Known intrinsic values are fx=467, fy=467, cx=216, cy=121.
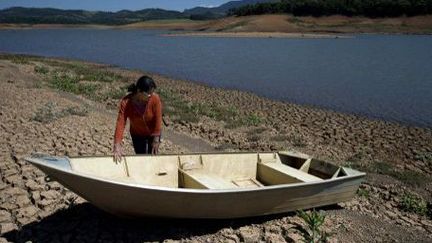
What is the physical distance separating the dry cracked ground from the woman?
4.05 feet

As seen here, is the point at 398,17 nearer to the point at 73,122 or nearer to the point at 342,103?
the point at 342,103

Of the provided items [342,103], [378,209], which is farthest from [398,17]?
[378,209]

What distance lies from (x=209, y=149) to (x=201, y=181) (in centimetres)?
541

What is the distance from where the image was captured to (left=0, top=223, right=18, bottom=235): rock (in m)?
6.41

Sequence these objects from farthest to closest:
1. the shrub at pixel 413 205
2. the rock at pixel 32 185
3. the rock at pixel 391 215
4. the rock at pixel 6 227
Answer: the shrub at pixel 413 205 < the rock at pixel 391 215 < the rock at pixel 32 185 < the rock at pixel 6 227

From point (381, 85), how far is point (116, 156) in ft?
72.2

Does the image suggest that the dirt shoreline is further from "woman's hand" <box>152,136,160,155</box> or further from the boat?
"woman's hand" <box>152,136,160,155</box>

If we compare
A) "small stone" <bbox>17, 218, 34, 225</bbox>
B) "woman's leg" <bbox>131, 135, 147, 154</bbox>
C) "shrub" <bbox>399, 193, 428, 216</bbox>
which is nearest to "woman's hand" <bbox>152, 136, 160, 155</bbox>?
"woman's leg" <bbox>131, 135, 147, 154</bbox>

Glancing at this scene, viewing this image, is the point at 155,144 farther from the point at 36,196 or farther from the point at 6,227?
the point at 6,227

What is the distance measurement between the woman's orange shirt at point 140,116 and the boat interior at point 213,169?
423 millimetres

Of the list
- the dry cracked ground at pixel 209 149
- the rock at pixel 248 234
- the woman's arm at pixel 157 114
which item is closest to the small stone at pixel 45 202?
the dry cracked ground at pixel 209 149

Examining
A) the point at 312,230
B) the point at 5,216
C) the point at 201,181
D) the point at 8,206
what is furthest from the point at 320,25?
the point at 5,216

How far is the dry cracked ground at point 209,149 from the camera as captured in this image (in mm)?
6781

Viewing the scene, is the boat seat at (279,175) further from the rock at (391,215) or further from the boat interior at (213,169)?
the rock at (391,215)
